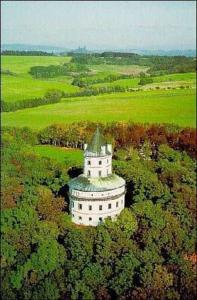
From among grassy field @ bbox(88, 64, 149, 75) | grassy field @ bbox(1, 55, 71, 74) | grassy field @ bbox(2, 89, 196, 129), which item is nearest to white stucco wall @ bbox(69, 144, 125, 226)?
grassy field @ bbox(2, 89, 196, 129)

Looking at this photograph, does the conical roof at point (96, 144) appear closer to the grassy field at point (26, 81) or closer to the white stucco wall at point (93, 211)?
the white stucco wall at point (93, 211)

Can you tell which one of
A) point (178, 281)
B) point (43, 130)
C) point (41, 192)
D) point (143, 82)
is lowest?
point (178, 281)

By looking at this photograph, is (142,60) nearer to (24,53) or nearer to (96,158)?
(24,53)

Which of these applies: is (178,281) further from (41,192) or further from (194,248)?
(41,192)

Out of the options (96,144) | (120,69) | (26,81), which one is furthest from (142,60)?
(96,144)

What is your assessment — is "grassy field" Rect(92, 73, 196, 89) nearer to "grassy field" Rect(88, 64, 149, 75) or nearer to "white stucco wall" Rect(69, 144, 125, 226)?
"grassy field" Rect(88, 64, 149, 75)

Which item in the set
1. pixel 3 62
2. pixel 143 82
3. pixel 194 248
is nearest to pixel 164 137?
pixel 143 82

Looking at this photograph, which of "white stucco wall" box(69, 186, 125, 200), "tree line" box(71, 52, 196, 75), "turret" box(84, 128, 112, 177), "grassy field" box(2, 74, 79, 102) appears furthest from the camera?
"grassy field" box(2, 74, 79, 102)
